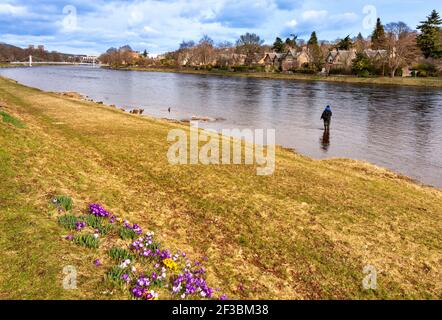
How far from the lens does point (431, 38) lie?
11162 cm

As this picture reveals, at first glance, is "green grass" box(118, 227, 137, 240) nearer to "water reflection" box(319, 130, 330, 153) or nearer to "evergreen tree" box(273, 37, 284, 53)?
"water reflection" box(319, 130, 330, 153)

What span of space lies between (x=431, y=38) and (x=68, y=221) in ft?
434

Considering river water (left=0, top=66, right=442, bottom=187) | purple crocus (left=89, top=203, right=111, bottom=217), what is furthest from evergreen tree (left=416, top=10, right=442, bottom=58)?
purple crocus (left=89, top=203, right=111, bottom=217)

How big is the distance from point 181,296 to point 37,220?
4.34 m

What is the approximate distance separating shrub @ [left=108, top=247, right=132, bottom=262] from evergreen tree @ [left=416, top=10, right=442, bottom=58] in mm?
128757

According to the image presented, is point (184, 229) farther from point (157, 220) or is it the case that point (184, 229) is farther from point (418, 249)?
point (418, 249)

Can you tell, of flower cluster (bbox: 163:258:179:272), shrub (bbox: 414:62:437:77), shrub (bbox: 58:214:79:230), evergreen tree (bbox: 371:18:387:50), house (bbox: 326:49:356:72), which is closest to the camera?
flower cluster (bbox: 163:258:179:272)

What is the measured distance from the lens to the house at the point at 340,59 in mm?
130375

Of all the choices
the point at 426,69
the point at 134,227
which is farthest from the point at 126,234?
the point at 426,69

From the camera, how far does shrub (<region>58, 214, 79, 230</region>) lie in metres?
8.27

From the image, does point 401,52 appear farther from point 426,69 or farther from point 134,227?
point 134,227

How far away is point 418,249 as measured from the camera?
950 cm

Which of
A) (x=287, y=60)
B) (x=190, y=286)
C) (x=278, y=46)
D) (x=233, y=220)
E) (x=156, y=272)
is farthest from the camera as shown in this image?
(x=278, y=46)

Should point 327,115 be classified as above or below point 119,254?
above
